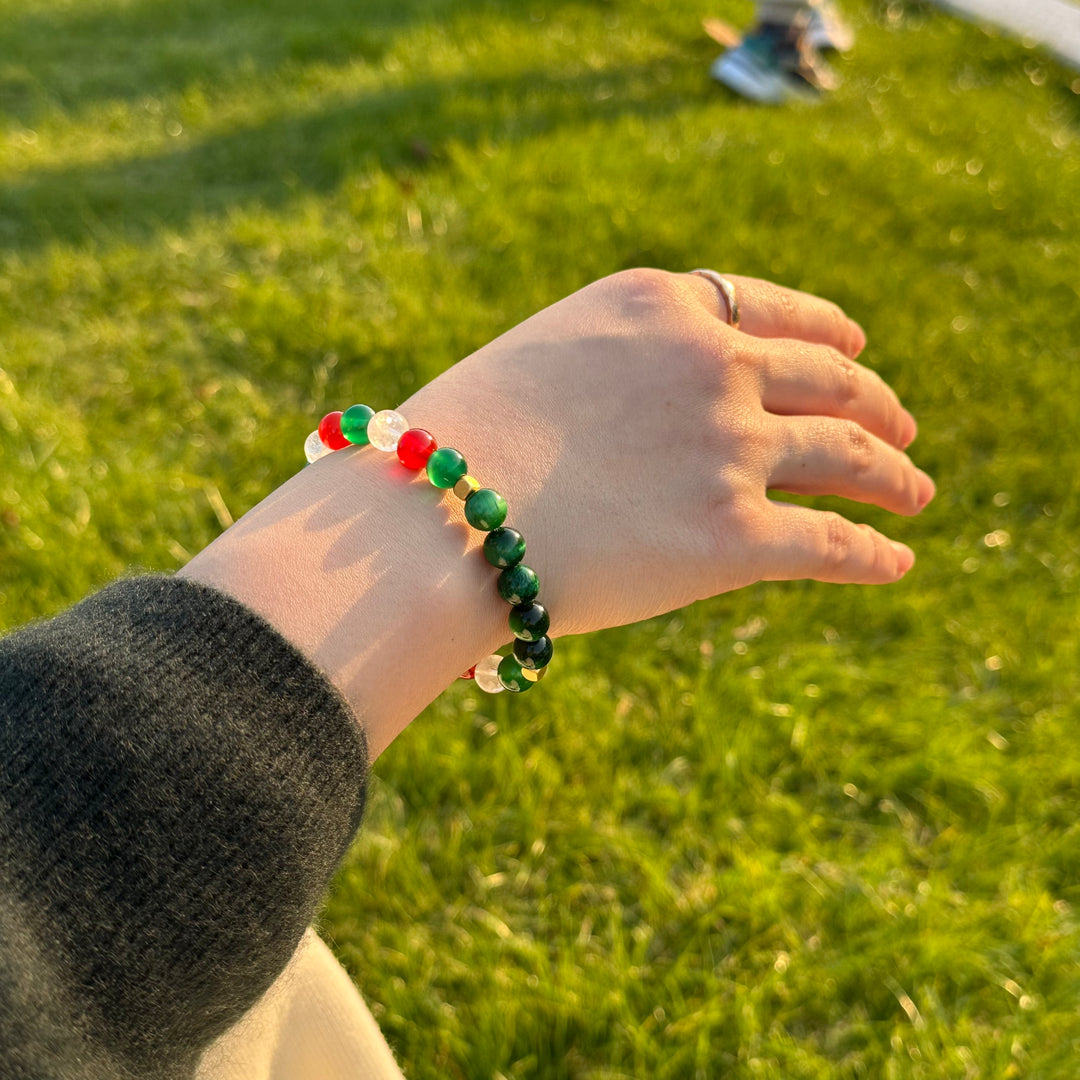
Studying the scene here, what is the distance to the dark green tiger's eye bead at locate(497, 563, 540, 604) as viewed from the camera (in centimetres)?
137

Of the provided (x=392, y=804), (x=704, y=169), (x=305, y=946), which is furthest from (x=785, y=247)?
(x=305, y=946)

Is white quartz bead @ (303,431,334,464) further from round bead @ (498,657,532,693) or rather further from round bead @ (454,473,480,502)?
round bead @ (498,657,532,693)

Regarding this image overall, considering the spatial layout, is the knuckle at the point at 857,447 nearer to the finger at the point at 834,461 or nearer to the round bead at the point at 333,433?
the finger at the point at 834,461

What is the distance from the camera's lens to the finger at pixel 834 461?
1657 millimetres

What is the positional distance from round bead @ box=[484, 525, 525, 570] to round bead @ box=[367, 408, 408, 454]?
23 centimetres

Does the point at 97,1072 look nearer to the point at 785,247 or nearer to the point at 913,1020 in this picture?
the point at 913,1020

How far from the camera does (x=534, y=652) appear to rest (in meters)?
1.46

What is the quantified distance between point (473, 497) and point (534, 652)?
28 cm

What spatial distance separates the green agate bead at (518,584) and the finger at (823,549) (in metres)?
0.45

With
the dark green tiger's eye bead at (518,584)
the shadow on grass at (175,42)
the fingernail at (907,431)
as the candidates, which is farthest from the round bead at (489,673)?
the shadow on grass at (175,42)

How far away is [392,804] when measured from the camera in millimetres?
2170

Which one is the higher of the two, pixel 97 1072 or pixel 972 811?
pixel 97 1072

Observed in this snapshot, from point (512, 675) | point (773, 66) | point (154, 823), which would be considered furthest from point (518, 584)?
point (773, 66)

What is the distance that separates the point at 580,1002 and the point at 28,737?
1260 mm
